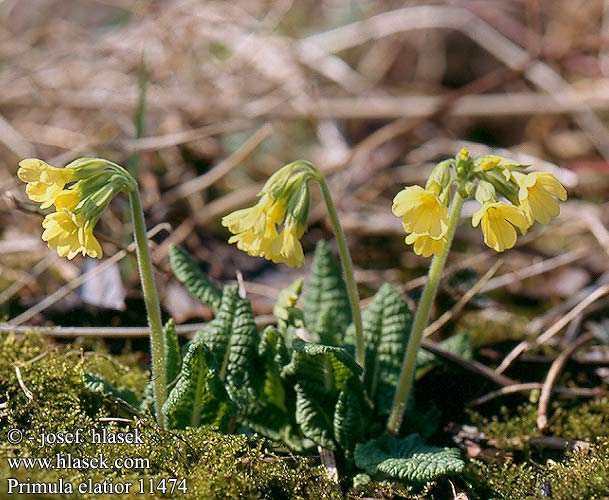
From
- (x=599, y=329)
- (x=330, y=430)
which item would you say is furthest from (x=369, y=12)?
(x=330, y=430)

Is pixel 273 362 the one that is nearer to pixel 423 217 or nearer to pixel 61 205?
pixel 423 217

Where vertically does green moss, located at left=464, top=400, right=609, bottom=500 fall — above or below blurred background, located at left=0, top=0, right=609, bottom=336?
below

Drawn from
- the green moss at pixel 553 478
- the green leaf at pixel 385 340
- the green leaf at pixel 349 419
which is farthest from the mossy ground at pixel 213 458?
the green leaf at pixel 385 340

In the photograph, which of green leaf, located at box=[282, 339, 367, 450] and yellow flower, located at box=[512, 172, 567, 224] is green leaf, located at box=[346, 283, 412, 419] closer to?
green leaf, located at box=[282, 339, 367, 450]

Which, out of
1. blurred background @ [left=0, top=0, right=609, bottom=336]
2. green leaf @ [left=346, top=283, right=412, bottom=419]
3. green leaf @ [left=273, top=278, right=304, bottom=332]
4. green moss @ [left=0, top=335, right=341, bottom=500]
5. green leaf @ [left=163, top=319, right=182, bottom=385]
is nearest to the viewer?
green moss @ [left=0, top=335, right=341, bottom=500]

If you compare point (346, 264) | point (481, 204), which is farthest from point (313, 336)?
point (481, 204)

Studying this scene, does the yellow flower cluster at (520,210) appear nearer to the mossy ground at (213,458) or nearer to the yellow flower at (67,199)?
the mossy ground at (213,458)

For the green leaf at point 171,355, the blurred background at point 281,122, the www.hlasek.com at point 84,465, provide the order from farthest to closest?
1. the blurred background at point 281,122
2. the green leaf at point 171,355
3. the www.hlasek.com at point 84,465

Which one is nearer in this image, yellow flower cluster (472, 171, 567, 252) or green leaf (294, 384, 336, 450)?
yellow flower cluster (472, 171, 567, 252)

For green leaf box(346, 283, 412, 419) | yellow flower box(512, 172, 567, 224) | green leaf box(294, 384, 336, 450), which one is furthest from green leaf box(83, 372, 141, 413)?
yellow flower box(512, 172, 567, 224)
